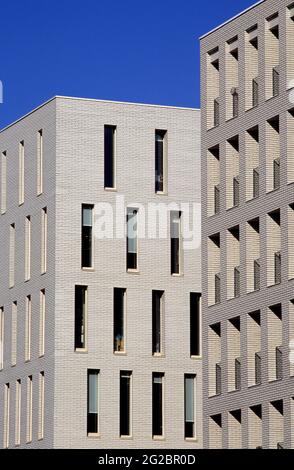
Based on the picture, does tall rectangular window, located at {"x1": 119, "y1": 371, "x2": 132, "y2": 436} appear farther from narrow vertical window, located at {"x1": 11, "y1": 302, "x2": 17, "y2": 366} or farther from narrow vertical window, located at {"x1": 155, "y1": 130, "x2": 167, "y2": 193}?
narrow vertical window, located at {"x1": 155, "y1": 130, "x2": 167, "y2": 193}

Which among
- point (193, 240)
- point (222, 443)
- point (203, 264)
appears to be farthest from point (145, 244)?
point (222, 443)

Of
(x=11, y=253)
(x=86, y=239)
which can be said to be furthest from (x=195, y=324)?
(x=11, y=253)

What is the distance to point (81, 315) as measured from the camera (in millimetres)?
72500

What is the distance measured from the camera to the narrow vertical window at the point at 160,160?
75.1m

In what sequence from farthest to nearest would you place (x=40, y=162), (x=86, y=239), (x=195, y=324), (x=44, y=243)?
1. (x=195, y=324)
2. (x=40, y=162)
3. (x=44, y=243)
4. (x=86, y=239)

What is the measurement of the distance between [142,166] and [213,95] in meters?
9.48

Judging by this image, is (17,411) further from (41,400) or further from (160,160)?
(160,160)

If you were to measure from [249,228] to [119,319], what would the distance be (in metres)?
12.9

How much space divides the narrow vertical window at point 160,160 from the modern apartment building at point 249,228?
9.25m

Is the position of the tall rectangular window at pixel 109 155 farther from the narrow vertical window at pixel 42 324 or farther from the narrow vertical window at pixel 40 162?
the narrow vertical window at pixel 42 324

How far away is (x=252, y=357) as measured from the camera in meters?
61.3

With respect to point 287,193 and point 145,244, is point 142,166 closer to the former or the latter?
point 145,244

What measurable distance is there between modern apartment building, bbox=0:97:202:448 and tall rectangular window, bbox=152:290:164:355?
0.05 meters

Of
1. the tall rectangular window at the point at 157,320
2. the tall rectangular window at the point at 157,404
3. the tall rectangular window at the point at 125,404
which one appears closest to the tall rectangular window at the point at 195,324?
the tall rectangular window at the point at 157,320
